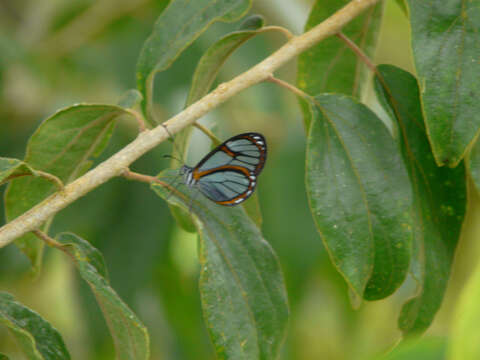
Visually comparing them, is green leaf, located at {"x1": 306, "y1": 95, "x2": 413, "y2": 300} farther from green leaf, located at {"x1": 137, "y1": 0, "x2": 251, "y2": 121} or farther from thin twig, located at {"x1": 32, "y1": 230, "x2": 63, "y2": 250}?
thin twig, located at {"x1": 32, "y1": 230, "x2": 63, "y2": 250}

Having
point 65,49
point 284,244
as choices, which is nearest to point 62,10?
point 65,49

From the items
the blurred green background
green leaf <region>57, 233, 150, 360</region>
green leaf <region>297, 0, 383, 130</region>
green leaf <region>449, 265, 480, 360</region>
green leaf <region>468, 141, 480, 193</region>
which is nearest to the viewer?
green leaf <region>449, 265, 480, 360</region>

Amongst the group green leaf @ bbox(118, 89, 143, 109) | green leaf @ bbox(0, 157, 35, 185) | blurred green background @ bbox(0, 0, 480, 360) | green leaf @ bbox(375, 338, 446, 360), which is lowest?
blurred green background @ bbox(0, 0, 480, 360)

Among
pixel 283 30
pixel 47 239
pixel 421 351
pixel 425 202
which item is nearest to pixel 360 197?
pixel 425 202

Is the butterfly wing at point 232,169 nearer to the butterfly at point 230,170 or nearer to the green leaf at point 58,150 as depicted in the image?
the butterfly at point 230,170

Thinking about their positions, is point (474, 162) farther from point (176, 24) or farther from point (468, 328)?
point (468, 328)

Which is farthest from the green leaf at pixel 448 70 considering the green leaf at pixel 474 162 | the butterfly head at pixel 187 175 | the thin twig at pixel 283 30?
the butterfly head at pixel 187 175

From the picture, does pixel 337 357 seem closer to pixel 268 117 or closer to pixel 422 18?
pixel 268 117

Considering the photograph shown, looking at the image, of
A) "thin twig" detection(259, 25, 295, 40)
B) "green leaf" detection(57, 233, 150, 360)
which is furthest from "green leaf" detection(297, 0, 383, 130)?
"green leaf" detection(57, 233, 150, 360)
